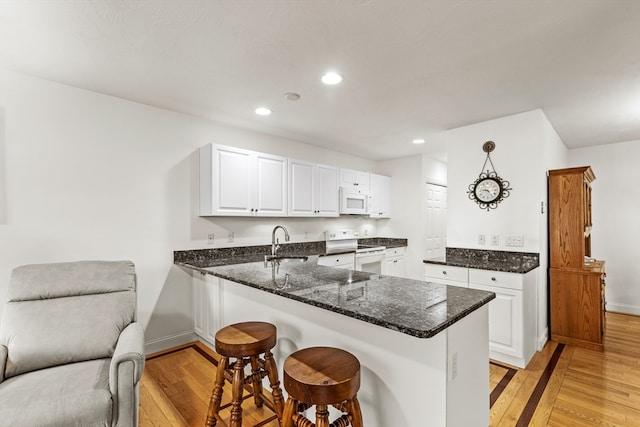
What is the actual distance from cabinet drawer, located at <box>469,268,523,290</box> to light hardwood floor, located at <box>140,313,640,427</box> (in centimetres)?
74

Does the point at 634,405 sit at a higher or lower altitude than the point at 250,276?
lower

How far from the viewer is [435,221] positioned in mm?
5559

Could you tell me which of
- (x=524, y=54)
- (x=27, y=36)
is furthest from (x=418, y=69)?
(x=27, y=36)

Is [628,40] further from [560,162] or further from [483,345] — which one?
[560,162]

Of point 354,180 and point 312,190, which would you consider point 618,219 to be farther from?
point 312,190

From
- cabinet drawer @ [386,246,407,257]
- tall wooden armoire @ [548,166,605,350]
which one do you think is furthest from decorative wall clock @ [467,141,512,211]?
cabinet drawer @ [386,246,407,257]

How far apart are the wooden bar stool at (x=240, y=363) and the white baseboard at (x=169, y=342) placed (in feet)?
4.91

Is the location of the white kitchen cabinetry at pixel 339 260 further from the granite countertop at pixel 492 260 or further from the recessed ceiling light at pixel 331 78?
the recessed ceiling light at pixel 331 78

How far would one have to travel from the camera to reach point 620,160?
172 inches

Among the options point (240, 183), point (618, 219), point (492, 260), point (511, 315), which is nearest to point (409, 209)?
point (492, 260)

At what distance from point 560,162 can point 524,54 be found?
2799mm

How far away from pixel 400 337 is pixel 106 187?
2813mm

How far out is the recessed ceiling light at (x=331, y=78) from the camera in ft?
7.75

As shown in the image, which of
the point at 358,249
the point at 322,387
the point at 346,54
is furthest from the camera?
the point at 358,249
